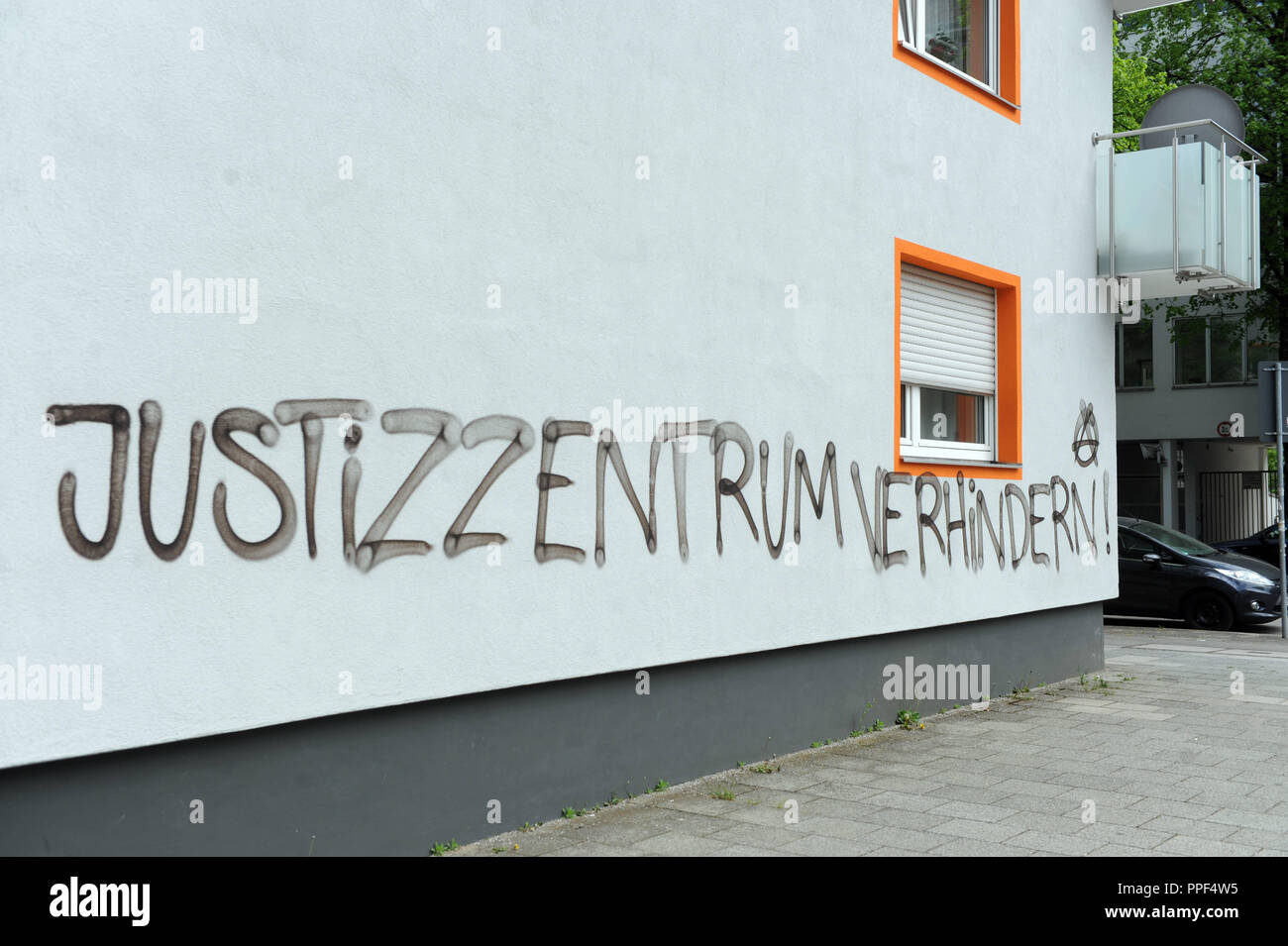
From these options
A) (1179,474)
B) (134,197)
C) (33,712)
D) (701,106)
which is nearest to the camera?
(33,712)

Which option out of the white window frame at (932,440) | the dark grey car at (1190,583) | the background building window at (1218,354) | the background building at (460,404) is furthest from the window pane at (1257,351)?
the background building at (460,404)

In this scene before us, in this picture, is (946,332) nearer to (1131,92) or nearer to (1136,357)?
(1131,92)

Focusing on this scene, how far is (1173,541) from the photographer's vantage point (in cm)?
1548

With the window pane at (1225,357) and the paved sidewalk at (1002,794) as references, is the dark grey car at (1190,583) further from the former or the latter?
the window pane at (1225,357)

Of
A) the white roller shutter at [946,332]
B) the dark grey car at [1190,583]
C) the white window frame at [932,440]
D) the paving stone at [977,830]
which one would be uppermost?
the white roller shutter at [946,332]

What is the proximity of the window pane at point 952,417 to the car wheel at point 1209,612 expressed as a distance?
7.08 meters

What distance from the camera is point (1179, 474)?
97.1 feet

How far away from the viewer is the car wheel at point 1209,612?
14.7m

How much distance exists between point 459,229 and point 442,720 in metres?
1.99

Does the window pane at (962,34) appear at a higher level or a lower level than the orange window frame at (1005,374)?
higher

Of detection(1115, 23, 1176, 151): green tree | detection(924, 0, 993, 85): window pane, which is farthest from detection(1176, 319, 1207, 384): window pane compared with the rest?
detection(924, 0, 993, 85): window pane

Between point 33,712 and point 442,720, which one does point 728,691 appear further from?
point 33,712
